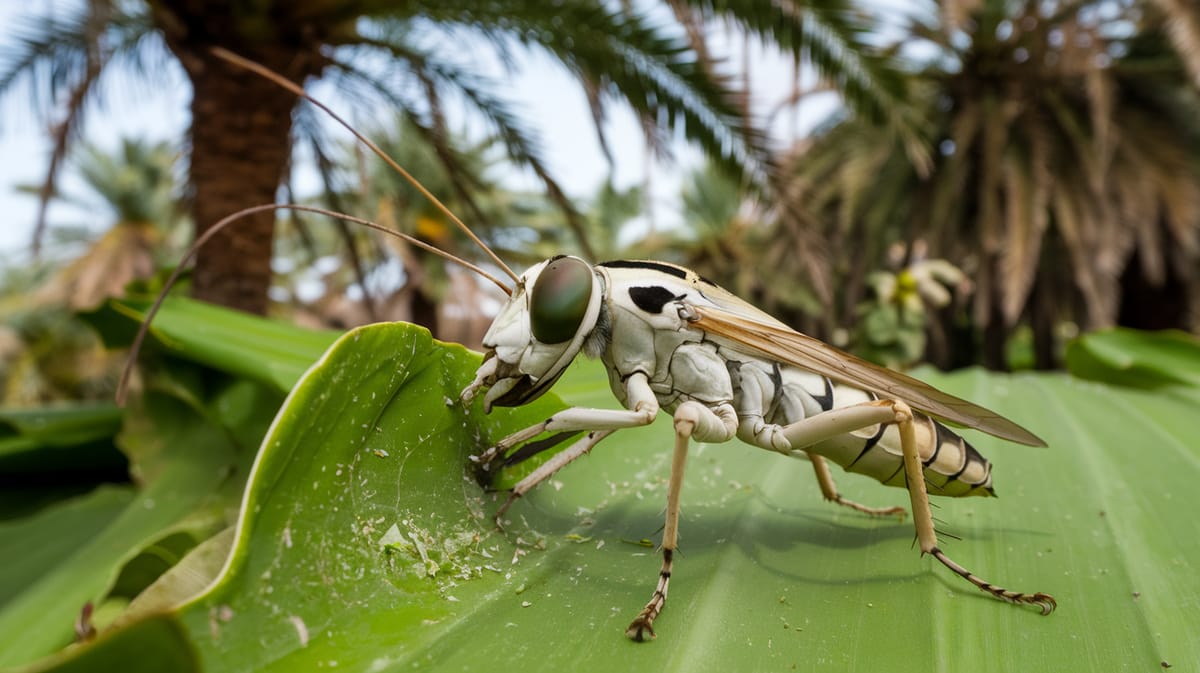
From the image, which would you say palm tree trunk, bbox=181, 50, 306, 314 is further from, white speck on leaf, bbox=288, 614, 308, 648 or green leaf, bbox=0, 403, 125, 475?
white speck on leaf, bbox=288, 614, 308, 648

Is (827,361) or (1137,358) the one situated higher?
(827,361)

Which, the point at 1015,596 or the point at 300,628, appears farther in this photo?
the point at 1015,596

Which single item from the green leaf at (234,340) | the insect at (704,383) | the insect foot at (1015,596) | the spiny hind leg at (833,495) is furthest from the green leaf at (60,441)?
the insect foot at (1015,596)

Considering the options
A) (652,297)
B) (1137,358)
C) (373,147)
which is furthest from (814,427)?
(1137,358)

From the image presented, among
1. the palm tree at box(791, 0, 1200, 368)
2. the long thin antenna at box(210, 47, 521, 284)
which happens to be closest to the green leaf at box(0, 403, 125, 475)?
the long thin antenna at box(210, 47, 521, 284)

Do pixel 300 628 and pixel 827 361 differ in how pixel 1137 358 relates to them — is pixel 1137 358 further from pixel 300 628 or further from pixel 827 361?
pixel 300 628
